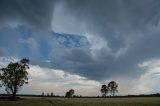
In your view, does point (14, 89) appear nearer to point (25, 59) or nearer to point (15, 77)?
point (15, 77)

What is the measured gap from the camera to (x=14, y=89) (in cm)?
9906

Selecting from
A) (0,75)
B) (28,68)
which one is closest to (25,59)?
(28,68)

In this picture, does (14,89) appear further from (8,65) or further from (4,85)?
(8,65)

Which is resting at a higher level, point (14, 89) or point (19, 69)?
point (19, 69)

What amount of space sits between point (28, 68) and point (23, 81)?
6.06 meters

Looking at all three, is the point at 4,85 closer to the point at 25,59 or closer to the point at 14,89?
the point at 14,89

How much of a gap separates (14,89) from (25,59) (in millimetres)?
13889

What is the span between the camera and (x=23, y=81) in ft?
327

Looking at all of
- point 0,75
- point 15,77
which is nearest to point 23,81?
point 15,77

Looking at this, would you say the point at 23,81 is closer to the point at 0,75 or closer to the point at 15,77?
the point at 15,77

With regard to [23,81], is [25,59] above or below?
above

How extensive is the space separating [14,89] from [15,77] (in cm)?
531

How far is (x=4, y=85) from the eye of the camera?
98.7m

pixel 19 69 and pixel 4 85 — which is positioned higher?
pixel 19 69
